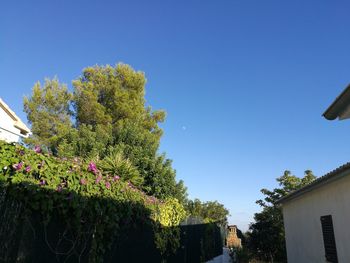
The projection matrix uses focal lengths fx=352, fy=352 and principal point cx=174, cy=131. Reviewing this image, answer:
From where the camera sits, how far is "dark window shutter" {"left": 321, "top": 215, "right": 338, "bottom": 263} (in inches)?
349

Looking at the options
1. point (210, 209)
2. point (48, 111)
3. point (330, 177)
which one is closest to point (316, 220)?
point (330, 177)

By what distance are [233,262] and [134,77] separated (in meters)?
14.1

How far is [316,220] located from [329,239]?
105 cm

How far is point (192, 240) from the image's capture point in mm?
14078

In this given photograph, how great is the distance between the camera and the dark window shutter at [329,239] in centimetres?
886

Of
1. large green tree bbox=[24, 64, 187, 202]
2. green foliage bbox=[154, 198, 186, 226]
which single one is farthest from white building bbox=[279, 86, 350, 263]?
large green tree bbox=[24, 64, 187, 202]

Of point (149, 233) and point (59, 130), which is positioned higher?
point (59, 130)

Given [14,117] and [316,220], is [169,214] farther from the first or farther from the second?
[14,117]

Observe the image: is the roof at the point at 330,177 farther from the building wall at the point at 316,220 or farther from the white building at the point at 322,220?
the building wall at the point at 316,220

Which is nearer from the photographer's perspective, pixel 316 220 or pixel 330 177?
pixel 330 177

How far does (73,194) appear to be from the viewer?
553 cm

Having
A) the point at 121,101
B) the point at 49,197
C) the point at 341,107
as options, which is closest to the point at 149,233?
the point at 49,197

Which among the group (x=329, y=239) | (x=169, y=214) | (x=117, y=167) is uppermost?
(x=117, y=167)

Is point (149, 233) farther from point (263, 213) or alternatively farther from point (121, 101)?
point (121, 101)
